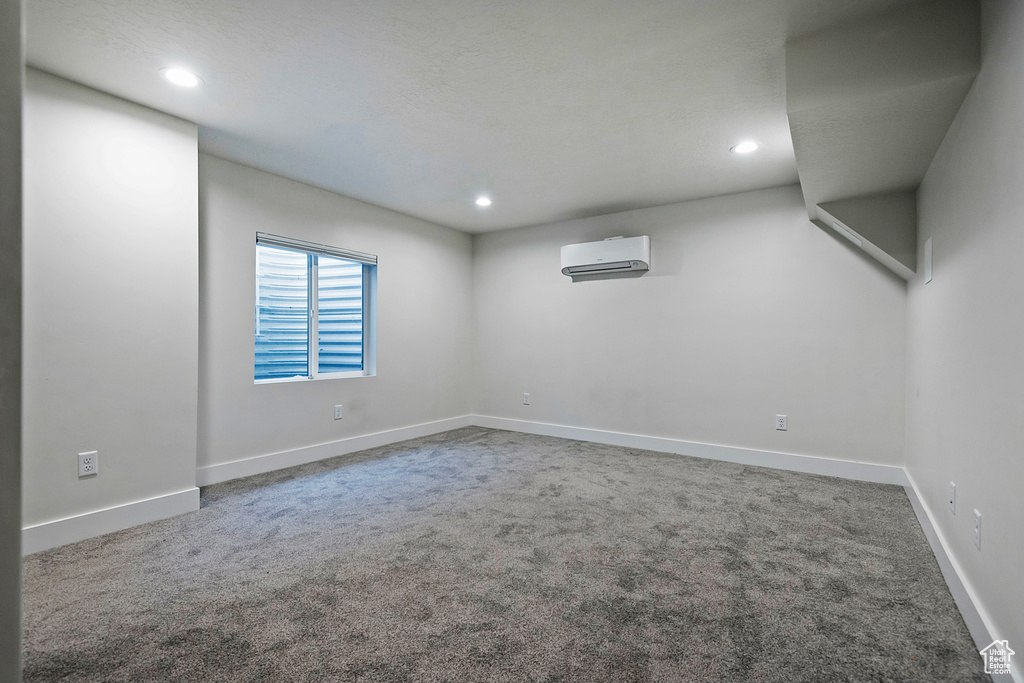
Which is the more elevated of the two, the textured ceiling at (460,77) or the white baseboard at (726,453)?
the textured ceiling at (460,77)

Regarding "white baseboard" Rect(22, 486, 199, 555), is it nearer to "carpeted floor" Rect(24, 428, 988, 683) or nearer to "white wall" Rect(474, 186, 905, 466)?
"carpeted floor" Rect(24, 428, 988, 683)

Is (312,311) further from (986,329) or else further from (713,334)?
(986,329)

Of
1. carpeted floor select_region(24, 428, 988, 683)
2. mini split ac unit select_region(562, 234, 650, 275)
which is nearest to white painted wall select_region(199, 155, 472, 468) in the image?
carpeted floor select_region(24, 428, 988, 683)

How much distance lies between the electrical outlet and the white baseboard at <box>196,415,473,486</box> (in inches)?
32.4

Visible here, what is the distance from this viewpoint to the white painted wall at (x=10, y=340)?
61cm

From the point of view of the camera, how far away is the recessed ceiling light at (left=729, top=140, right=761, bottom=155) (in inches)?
124

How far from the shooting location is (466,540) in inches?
97.2

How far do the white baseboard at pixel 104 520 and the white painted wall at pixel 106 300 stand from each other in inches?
1.6

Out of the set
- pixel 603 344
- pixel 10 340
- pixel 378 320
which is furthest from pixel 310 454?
pixel 10 340

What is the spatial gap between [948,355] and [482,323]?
431 cm

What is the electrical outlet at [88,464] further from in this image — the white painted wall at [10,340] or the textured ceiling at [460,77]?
the white painted wall at [10,340]

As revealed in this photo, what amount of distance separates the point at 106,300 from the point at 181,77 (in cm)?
125

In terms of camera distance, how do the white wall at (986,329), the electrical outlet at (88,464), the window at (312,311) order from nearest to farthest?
the white wall at (986,329)
the electrical outlet at (88,464)
the window at (312,311)

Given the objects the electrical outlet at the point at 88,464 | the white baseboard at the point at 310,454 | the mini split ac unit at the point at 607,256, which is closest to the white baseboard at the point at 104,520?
the electrical outlet at the point at 88,464
